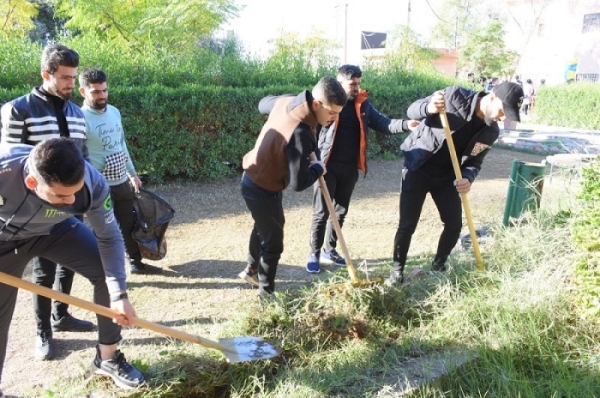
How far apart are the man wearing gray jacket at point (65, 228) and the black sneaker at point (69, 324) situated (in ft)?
2.77

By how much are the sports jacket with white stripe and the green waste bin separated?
411 cm

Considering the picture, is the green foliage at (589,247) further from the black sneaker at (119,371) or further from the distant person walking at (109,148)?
the distant person walking at (109,148)

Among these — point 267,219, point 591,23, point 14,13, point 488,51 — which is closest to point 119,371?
point 267,219

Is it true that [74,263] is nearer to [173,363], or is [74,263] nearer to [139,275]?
[173,363]

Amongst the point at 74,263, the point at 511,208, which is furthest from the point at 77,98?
the point at 511,208

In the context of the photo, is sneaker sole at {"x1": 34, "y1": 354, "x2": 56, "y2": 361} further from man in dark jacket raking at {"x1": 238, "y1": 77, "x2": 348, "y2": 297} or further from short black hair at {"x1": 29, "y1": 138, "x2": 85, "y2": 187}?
short black hair at {"x1": 29, "y1": 138, "x2": 85, "y2": 187}

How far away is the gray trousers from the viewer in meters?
2.66

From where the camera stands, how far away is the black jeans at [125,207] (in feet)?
14.1

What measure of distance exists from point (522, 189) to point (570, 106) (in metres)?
16.7

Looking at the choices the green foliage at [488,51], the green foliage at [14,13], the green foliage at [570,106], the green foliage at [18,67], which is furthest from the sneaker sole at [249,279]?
the green foliage at [488,51]

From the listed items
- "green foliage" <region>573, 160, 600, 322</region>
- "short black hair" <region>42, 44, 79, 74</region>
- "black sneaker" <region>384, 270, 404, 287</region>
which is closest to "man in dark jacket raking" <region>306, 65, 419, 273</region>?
"black sneaker" <region>384, 270, 404, 287</region>

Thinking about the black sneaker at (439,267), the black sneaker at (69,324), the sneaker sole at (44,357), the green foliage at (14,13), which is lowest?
the sneaker sole at (44,357)

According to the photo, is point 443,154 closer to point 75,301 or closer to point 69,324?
point 75,301

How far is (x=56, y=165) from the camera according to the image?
6.91 ft
